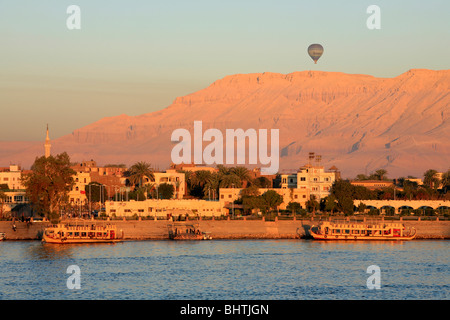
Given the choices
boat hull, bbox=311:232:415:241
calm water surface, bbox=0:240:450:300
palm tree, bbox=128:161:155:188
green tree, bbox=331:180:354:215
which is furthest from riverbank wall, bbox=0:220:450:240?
palm tree, bbox=128:161:155:188

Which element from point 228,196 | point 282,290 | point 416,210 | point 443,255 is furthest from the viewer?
point 228,196

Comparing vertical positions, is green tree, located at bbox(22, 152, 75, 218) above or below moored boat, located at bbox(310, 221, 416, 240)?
above

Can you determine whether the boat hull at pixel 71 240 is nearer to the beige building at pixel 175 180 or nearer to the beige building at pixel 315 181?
the beige building at pixel 315 181

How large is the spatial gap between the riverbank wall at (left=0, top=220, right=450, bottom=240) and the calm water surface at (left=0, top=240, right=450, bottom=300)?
551 cm

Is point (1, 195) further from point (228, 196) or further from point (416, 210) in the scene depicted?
point (416, 210)

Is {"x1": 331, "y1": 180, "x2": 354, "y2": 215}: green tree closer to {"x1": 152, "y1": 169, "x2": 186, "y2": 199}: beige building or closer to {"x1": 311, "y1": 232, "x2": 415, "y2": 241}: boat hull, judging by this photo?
{"x1": 311, "y1": 232, "x2": 415, "y2": 241}: boat hull

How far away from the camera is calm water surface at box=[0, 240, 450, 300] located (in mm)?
71375

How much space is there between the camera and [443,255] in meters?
97.9

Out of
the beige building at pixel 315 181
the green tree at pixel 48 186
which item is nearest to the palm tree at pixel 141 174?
the beige building at pixel 315 181

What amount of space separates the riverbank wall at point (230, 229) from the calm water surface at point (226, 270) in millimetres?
5507

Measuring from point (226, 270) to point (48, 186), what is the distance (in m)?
54.7

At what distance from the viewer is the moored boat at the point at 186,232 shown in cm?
11925
